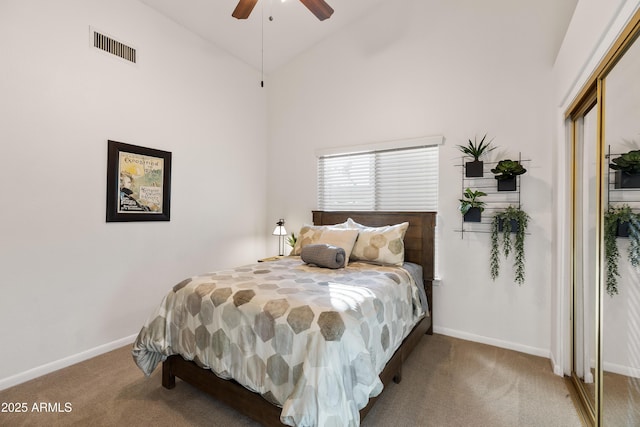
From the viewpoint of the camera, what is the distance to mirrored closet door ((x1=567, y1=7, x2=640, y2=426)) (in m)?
1.25

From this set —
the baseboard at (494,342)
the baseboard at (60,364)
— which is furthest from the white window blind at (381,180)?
the baseboard at (60,364)

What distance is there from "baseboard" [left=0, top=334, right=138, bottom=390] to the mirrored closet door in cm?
354

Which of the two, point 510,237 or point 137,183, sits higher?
point 137,183

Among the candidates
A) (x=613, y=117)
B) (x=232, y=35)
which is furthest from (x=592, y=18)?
(x=232, y=35)

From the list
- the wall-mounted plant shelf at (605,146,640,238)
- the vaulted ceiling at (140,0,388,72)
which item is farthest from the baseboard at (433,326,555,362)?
the vaulted ceiling at (140,0,388,72)

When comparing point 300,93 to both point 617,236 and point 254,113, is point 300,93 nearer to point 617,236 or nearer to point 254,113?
point 254,113

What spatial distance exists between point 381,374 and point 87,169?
9.29ft

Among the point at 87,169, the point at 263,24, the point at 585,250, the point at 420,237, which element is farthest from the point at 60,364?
the point at 585,250

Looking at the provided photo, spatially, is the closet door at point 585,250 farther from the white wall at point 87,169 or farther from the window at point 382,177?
the white wall at point 87,169

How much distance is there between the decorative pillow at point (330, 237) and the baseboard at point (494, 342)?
136 cm

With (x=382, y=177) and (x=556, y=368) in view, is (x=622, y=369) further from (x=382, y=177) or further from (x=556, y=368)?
(x=382, y=177)

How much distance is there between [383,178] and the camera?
3479mm

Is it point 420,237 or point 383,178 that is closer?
point 420,237

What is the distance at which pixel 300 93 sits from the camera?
409cm
